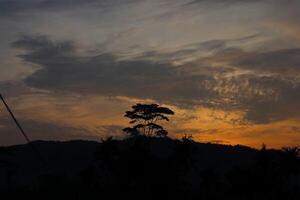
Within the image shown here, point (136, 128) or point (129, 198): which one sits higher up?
point (136, 128)

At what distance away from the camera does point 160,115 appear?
95.1 metres

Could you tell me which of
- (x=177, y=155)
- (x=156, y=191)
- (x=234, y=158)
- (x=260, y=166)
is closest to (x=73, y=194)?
(x=156, y=191)

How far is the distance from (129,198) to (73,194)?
18.5 feet

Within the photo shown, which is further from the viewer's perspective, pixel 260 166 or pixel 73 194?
pixel 260 166

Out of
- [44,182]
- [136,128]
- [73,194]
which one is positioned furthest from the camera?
[136,128]

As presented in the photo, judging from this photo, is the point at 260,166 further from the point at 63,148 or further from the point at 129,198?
the point at 63,148

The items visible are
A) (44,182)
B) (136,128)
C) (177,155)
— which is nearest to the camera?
(44,182)

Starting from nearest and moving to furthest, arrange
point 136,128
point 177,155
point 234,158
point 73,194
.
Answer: point 73,194 → point 177,155 → point 136,128 → point 234,158

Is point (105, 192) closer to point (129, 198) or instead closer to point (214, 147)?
point (129, 198)

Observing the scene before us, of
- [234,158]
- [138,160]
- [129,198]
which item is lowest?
[129,198]

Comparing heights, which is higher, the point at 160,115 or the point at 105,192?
the point at 160,115

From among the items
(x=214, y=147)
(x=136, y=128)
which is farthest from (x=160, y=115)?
(x=214, y=147)

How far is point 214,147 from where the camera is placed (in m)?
130

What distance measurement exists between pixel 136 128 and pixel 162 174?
1079 inches
